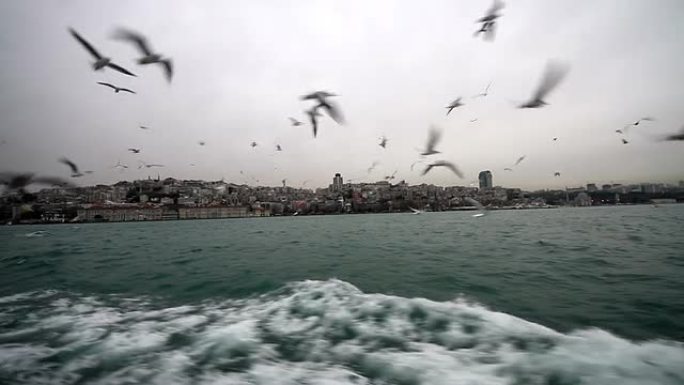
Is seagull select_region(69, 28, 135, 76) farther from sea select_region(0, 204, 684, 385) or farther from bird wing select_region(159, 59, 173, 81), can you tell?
sea select_region(0, 204, 684, 385)

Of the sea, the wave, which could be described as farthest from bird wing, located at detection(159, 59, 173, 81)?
the wave

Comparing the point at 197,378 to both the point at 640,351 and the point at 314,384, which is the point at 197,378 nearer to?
the point at 314,384

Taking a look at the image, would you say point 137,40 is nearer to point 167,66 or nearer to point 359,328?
point 167,66

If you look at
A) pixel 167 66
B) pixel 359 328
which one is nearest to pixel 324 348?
pixel 359 328

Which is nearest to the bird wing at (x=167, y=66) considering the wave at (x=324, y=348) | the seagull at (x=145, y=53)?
the seagull at (x=145, y=53)

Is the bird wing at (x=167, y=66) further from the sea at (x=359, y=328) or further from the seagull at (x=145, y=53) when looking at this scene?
the sea at (x=359, y=328)

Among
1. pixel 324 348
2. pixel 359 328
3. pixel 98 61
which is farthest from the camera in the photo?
pixel 98 61

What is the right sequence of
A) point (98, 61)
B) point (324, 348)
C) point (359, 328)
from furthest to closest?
point (98, 61)
point (359, 328)
point (324, 348)

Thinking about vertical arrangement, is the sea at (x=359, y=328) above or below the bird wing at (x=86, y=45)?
below

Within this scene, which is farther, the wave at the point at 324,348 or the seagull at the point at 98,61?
the seagull at the point at 98,61
